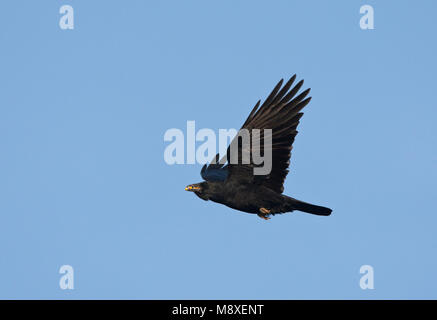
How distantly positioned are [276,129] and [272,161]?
2.34ft

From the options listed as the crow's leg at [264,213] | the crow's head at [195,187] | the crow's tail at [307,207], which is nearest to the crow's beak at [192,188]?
the crow's head at [195,187]

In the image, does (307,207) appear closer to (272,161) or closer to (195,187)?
(272,161)

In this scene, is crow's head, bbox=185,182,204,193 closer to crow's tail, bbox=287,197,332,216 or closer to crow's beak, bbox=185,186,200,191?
crow's beak, bbox=185,186,200,191

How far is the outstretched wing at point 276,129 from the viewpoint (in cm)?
2453

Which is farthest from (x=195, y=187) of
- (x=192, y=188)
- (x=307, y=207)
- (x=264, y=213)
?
(x=307, y=207)

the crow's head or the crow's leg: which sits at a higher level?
the crow's head

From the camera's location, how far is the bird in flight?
2453 centimetres

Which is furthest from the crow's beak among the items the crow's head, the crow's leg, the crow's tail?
the crow's tail

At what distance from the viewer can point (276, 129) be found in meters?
24.6

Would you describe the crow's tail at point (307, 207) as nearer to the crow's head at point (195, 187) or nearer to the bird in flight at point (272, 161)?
the bird in flight at point (272, 161)

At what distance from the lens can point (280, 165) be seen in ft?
80.9
